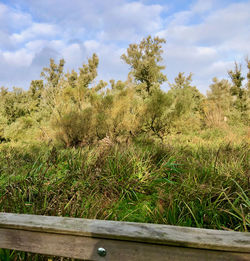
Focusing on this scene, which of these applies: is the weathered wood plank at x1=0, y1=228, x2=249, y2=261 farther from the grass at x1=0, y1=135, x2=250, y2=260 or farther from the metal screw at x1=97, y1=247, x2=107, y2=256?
the grass at x1=0, y1=135, x2=250, y2=260

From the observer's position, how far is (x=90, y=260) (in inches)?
38.5

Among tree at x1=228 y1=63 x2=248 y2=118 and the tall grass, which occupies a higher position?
tree at x1=228 y1=63 x2=248 y2=118

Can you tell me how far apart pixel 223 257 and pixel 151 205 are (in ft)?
7.96

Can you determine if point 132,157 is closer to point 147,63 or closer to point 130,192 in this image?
point 130,192

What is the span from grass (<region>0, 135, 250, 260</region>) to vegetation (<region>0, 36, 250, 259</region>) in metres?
0.02

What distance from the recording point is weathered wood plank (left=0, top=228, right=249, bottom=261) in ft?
2.88

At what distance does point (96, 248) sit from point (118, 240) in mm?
112

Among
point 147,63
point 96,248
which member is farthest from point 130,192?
point 147,63

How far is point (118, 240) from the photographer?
934 mm

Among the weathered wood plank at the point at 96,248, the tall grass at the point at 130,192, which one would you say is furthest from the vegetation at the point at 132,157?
the weathered wood plank at the point at 96,248

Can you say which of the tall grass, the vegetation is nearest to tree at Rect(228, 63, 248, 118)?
the vegetation

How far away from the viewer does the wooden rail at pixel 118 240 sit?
87 centimetres

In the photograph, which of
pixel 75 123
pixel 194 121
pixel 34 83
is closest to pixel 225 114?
pixel 194 121

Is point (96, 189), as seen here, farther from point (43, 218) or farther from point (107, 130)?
point (107, 130)
